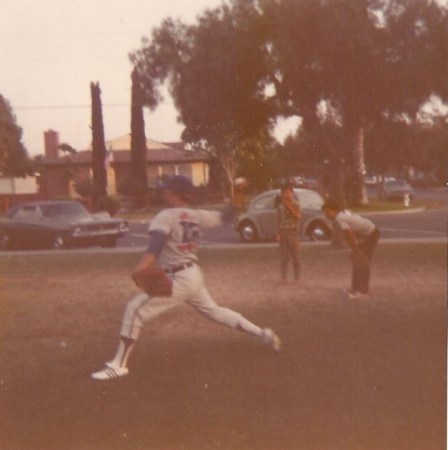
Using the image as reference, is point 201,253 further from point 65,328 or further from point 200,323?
point 65,328

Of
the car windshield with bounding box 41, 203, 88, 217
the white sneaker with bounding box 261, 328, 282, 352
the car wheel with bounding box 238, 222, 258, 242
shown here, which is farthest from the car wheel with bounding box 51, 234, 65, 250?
the white sneaker with bounding box 261, 328, 282, 352

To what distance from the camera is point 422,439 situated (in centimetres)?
420

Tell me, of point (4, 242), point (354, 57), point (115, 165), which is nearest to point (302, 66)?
point (354, 57)

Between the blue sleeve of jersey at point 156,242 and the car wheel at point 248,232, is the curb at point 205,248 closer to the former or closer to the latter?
the car wheel at point 248,232

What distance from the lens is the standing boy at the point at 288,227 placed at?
5.01 metres

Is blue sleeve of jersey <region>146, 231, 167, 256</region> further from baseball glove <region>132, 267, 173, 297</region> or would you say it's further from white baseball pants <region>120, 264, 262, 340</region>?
white baseball pants <region>120, 264, 262, 340</region>

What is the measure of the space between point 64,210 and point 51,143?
0.47 metres

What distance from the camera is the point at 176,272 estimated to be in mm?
4688

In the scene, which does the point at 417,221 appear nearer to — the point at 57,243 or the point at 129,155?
the point at 129,155

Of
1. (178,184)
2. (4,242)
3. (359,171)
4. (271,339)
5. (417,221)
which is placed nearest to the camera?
(178,184)

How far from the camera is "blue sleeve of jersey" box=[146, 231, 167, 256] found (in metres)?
4.54

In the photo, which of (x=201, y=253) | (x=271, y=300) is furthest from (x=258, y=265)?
(x=201, y=253)

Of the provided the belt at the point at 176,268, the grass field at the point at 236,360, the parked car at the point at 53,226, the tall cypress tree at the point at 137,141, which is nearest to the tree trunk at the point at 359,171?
the grass field at the point at 236,360

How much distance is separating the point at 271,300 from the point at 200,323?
0.51 m
